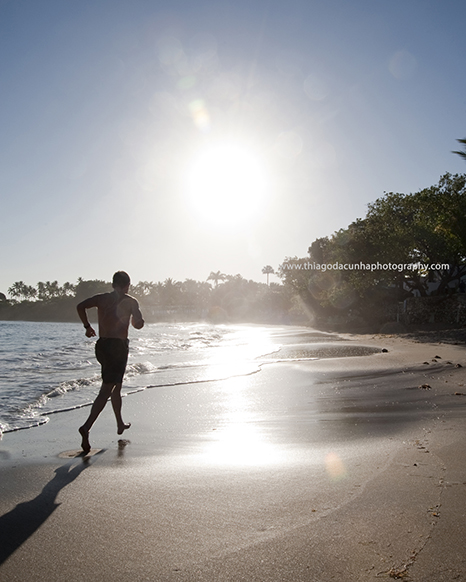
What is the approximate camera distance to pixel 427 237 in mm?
26078

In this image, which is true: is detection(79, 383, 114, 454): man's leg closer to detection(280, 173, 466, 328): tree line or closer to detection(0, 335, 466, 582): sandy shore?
detection(0, 335, 466, 582): sandy shore

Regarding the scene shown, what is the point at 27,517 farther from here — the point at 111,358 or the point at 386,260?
the point at 386,260

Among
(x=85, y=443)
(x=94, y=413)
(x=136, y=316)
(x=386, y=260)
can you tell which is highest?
(x=386, y=260)

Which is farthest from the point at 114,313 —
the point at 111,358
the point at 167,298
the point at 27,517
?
the point at 167,298

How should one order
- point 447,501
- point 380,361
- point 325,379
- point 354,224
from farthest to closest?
point 354,224 < point 380,361 < point 325,379 < point 447,501

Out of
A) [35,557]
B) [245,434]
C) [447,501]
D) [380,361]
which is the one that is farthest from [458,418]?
[380,361]

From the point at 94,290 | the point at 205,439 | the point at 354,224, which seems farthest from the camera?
the point at 94,290

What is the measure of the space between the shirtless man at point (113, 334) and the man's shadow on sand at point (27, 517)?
1.20 meters

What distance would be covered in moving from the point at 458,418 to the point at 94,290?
4655 inches

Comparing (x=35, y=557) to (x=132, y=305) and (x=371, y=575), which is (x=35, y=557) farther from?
(x=132, y=305)

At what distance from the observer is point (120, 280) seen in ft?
14.4

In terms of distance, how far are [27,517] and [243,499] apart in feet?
3.87

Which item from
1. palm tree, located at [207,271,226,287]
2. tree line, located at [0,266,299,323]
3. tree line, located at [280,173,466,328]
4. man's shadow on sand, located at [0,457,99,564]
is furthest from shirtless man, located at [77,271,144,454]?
palm tree, located at [207,271,226,287]

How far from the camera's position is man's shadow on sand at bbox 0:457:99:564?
80.1 inches
